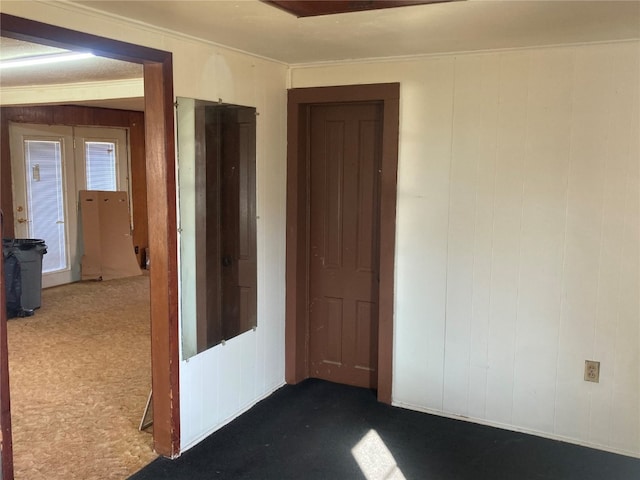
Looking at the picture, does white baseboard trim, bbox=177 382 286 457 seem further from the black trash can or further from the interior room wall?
the black trash can

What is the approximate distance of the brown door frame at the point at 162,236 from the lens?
2865 millimetres

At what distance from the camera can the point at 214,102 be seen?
324cm

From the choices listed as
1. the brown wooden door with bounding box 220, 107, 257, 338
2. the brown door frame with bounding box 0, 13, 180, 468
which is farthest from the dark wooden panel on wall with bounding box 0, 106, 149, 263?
the brown door frame with bounding box 0, 13, 180, 468

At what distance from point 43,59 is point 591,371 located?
4276mm

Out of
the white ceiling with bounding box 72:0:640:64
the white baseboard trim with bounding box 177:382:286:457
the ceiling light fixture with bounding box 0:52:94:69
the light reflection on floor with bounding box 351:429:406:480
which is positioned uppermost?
the ceiling light fixture with bounding box 0:52:94:69

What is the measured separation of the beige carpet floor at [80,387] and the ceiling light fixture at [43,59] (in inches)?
94.5

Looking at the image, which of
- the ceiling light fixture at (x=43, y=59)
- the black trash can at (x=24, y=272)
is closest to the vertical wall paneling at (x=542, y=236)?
the ceiling light fixture at (x=43, y=59)

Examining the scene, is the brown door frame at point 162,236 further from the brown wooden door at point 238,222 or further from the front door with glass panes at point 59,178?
the front door with glass panes at point 59,178

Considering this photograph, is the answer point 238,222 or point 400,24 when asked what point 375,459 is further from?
point 400,24

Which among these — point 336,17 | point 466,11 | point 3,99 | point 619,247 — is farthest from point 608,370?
point 3,99

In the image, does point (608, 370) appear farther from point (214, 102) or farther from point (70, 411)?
point (70, 411)

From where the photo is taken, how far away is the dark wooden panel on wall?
266 inches

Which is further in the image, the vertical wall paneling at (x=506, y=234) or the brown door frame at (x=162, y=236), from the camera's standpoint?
the vertical wall paneling at (x=506, y=234)

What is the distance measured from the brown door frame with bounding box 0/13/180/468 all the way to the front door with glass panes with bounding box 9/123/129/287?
4.91 metres
